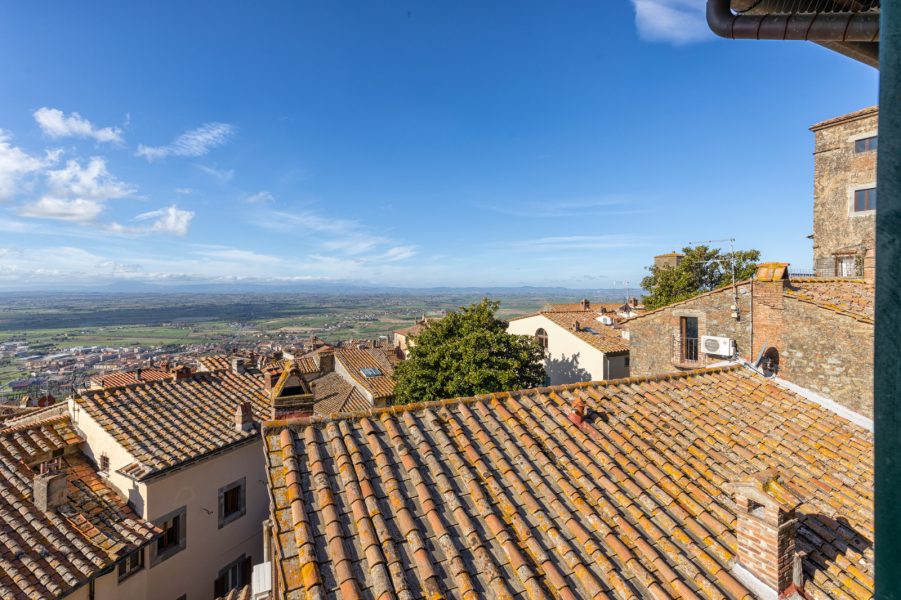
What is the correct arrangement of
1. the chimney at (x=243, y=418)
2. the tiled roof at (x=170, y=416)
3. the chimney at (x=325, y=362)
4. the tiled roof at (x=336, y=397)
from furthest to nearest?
the chimney at (x=325, y=362)
the tiled roof at (x=336, y=397)
the chimney at (x=243, y=418)
the tiled roof at (x=170, y=416)

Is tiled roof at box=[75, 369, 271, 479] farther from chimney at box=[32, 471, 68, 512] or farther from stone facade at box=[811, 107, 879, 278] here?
stone facade at box=[811, 107, 879, 278]

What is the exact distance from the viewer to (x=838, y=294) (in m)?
12.1

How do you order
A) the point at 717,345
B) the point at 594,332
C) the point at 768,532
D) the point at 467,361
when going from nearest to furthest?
the point at 768,532 → the point at 717,345 → the point at 467,361 → the point at 594,332

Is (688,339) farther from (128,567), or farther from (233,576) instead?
(128,567)

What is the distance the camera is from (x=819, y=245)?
25344 mm

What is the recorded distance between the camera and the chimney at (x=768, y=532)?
4539 millimetres

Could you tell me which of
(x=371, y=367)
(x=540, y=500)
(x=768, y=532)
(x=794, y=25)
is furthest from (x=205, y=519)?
(x=371, y=367)

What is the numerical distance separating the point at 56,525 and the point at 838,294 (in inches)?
804

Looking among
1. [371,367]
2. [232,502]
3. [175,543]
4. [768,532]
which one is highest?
[768,532]

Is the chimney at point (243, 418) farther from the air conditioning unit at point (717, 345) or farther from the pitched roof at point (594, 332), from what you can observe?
the pitched roof at point (594, 332)

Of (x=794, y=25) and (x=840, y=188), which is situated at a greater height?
(x=840, y=188)

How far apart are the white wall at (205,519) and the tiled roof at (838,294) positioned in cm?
1664

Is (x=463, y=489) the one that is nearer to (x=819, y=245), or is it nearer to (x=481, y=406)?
(x=481, y=406)

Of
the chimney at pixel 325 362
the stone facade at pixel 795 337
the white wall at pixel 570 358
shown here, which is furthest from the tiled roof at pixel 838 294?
the chimney at pixel 325 362
